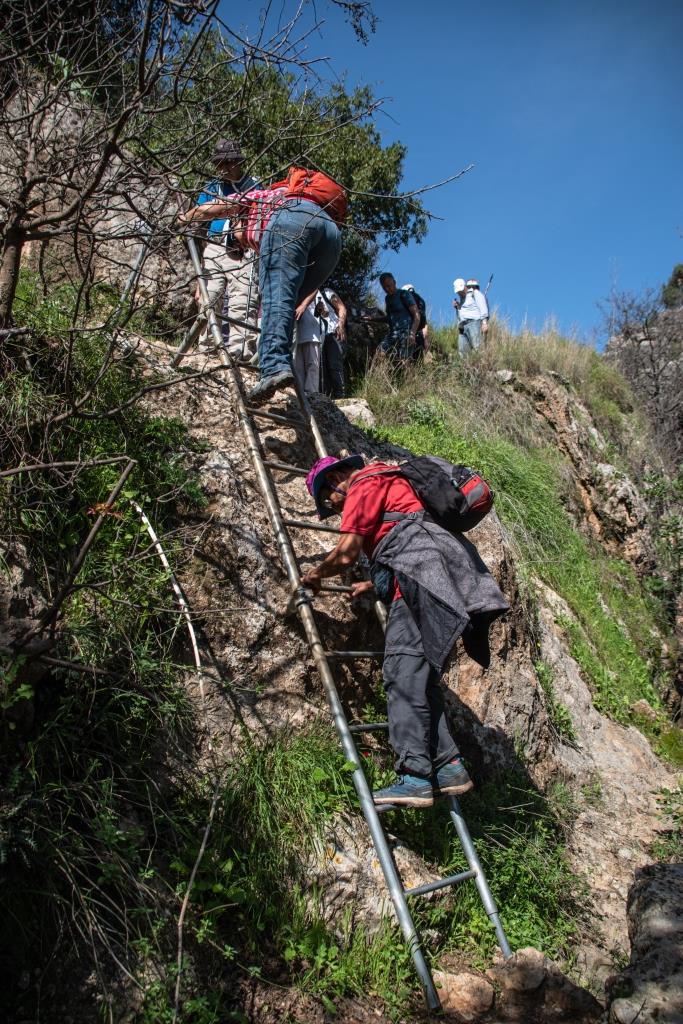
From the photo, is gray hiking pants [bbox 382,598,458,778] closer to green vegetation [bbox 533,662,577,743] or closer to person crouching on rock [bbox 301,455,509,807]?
person crouching on rock [bbox 301,455,509,807]

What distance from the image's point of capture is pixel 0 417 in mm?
3664

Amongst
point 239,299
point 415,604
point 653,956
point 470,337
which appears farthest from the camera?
point 470,337

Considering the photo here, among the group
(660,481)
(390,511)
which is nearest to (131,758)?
(390,511)

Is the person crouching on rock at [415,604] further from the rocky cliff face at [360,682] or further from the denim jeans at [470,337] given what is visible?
the denim jeans at [470,337]

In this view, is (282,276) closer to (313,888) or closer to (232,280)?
(232,280)

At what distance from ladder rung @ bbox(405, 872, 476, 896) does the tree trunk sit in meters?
3.20

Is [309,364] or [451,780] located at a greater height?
[309,364]

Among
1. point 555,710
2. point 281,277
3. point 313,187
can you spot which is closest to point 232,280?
point 281,277

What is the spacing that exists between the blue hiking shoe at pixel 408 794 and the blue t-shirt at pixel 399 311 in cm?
728

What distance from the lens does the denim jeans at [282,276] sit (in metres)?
4.79

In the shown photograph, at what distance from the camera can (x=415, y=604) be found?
11.7ft

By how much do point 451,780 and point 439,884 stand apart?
43cm

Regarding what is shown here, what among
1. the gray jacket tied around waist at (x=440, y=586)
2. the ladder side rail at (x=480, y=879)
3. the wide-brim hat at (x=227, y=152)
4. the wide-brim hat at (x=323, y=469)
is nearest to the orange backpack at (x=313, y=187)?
the wide-brim hat at (x=227, y=152)

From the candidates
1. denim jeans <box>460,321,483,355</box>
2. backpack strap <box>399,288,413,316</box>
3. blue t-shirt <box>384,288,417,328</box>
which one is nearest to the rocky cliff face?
blue t-shirt <box>384,288,417,328</box>
